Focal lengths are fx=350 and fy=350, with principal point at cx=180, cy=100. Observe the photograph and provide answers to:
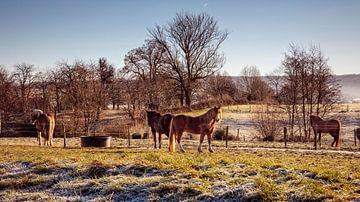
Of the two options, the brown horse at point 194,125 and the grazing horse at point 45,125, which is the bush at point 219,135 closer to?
the brown horse at point 194,125

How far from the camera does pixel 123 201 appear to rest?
6664 mm

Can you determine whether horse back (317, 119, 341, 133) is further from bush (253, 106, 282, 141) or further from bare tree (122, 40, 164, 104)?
bare tree (122, 40, 164, 104)

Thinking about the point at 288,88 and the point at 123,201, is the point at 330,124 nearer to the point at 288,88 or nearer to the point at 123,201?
the point at 288,88

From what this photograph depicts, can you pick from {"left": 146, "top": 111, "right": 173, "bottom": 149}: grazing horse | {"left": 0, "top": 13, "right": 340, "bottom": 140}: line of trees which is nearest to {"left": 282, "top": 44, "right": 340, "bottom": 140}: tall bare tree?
{"left": 0, "top": 13, "right": 340, "bottom": 140}: line of trees

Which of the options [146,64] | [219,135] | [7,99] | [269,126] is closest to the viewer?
[219,135]

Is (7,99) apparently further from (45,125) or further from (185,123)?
(185,123)

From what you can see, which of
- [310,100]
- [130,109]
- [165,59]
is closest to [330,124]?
[310,100]

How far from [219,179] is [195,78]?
42686 mm

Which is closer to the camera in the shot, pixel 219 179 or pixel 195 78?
pixel 219 179

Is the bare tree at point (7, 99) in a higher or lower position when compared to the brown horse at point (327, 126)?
higher

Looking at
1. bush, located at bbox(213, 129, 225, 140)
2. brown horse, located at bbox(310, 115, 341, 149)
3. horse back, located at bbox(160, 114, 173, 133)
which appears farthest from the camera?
bush, located at bbox(213, 129, 225, 140)

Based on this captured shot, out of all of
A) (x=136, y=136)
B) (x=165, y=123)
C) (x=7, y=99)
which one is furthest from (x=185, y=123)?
(x=7, y=99)

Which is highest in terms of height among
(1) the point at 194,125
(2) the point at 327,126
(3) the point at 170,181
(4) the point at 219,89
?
(4) the point at 219,89

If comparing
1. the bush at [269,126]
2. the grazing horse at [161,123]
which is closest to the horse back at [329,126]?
the bush at [269,126]
